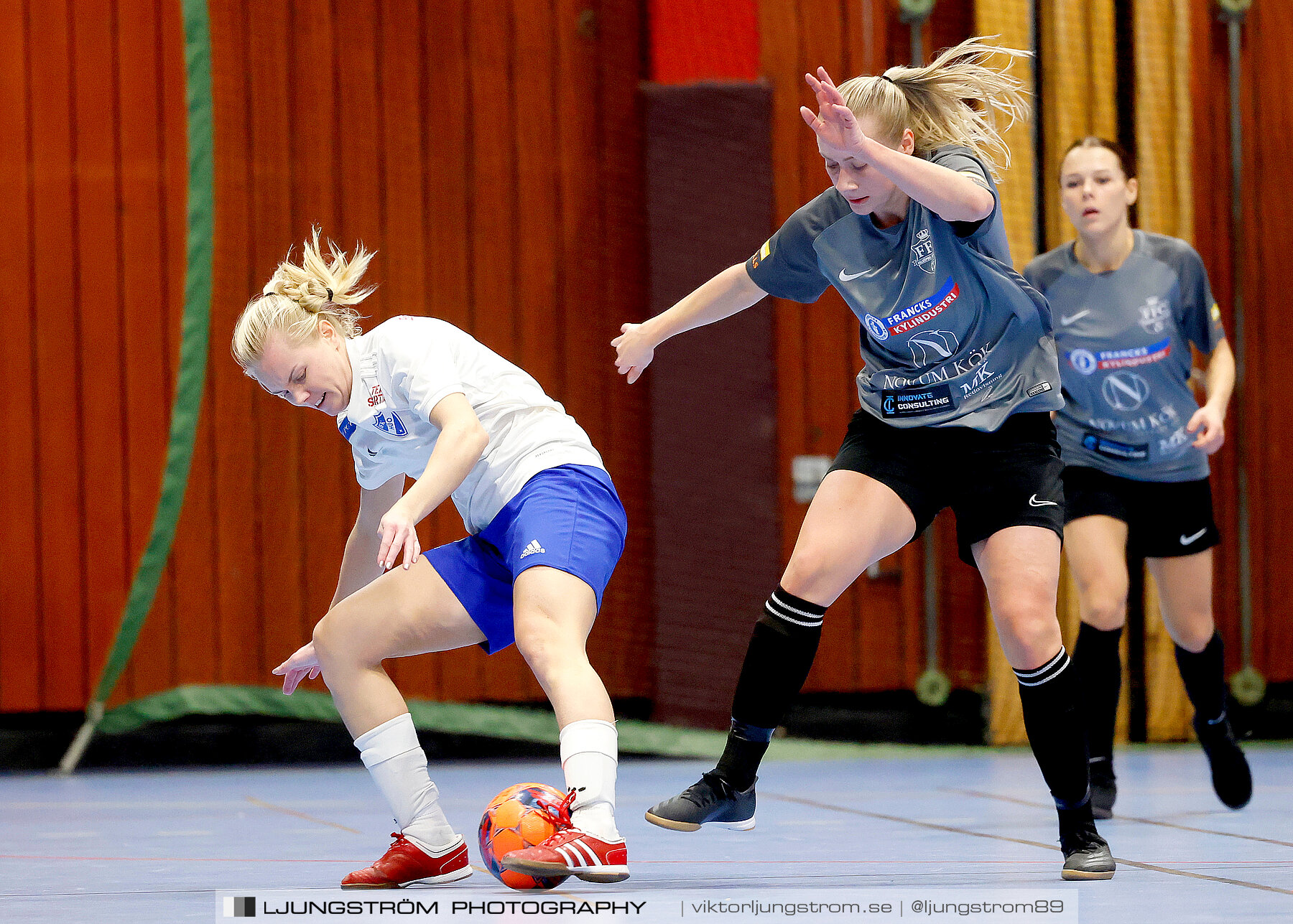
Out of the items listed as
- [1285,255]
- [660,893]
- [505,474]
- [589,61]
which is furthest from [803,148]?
[660,893]

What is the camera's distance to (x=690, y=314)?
3.34 metres

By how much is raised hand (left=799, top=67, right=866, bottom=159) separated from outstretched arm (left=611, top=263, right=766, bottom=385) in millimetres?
561

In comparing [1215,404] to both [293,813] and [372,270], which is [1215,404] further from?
[372,270]

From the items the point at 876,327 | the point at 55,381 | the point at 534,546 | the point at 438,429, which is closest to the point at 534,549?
the point at 534,546

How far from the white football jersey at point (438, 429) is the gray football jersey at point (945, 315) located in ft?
2.10

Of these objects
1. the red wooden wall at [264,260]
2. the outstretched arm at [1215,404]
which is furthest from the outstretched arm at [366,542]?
the red wooden wall at [264,260]

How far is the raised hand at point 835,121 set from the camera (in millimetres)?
2756

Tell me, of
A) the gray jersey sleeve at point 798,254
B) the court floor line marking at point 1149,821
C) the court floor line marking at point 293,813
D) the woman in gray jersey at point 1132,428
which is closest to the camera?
the gray jersey sleeve at point 798,254

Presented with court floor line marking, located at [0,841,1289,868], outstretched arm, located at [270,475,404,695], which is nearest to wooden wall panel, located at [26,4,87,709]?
court floor line marking, located at [0,841,1289,868]

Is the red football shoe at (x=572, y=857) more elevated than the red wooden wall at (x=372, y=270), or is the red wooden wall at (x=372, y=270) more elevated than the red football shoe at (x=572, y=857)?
the red wooden wall at (x=372, y=270)

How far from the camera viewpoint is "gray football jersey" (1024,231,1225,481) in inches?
173

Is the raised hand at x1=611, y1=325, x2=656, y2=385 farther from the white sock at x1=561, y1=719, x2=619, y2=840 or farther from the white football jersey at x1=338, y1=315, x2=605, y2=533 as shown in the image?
the white sock at x1=561, y1=719, x2=619, y2=840

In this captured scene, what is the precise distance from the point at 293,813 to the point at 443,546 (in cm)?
181

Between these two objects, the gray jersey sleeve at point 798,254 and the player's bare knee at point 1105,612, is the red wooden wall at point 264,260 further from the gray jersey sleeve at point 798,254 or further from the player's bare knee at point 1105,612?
the gray jersey sleeve at point 798,254
